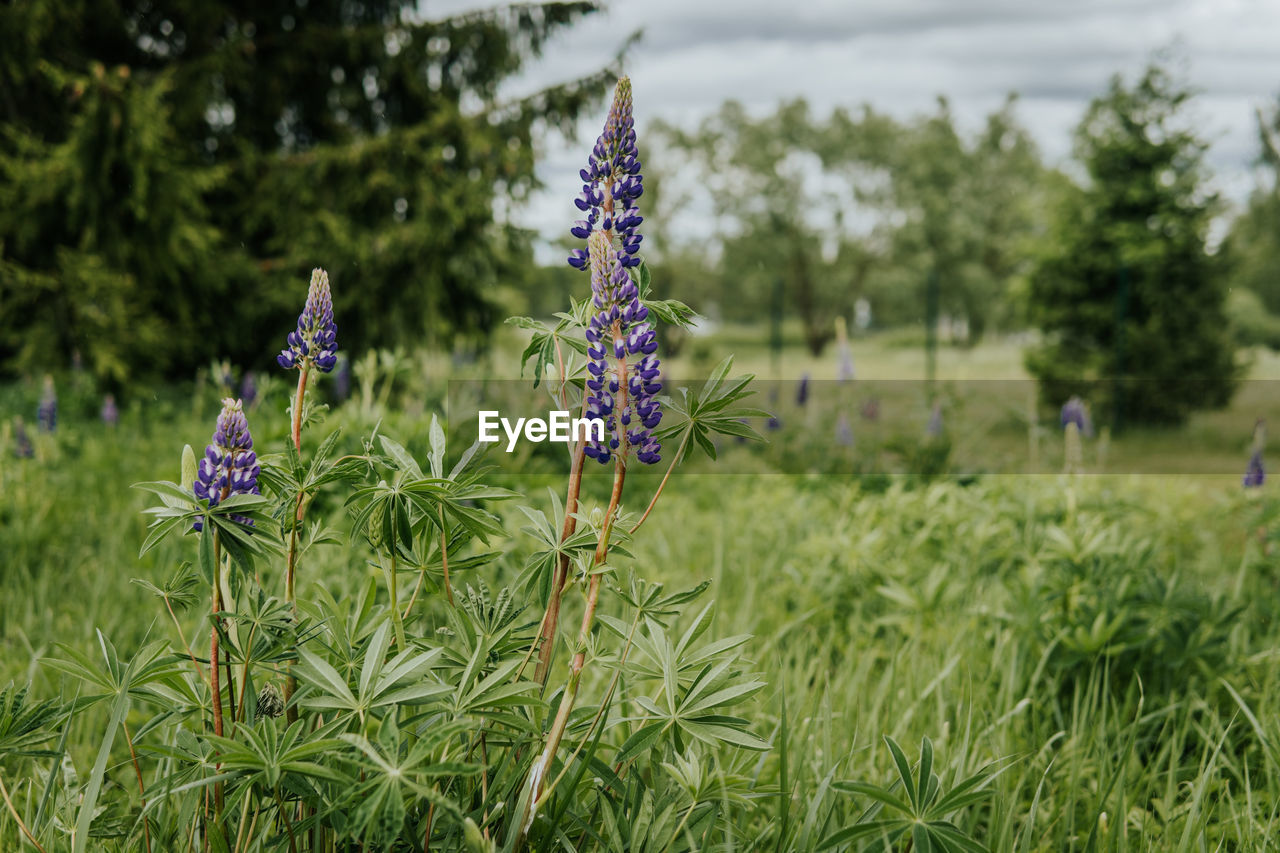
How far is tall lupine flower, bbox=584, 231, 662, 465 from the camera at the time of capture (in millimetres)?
1071

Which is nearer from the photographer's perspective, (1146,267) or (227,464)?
(227,464)

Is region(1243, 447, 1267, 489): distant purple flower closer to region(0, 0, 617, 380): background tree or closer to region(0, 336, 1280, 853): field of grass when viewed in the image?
region(0, 336, 1280, 853): field of grass

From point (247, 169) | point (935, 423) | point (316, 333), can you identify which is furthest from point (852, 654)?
point (247, 169)

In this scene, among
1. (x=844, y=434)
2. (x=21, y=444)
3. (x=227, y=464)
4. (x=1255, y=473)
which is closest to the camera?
(x=227, y=464)

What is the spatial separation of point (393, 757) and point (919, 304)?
29.7m

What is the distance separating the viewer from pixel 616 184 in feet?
3.73

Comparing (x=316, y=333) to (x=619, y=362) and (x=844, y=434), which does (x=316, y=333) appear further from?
(x=844, y=434)

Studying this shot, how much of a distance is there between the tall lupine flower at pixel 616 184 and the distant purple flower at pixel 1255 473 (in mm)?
3238

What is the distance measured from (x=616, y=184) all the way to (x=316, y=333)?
46 cm

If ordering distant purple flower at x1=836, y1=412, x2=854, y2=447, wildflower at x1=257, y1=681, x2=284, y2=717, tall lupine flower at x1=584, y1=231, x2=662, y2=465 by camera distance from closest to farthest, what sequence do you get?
tall lupine flower at x1=584, y1=231, x2=662, y2=465
wildflower at x1=257, y1=681, x2=284, y2=717
distant purple flower at x1=836, y1=412, x2=854, y2=447

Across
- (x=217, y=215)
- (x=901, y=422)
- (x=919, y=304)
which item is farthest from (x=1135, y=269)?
(x=919, y=304)

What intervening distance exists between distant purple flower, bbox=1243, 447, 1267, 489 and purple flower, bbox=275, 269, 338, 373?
3513mm

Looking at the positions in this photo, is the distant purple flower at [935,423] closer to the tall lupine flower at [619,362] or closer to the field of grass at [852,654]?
the field of grass at [852,654]

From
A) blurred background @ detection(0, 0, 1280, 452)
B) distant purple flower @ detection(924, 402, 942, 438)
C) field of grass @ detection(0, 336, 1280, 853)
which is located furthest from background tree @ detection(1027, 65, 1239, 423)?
field of grass @ detection(0, 336, 1280, 853)
